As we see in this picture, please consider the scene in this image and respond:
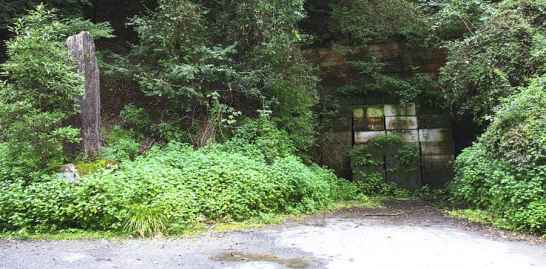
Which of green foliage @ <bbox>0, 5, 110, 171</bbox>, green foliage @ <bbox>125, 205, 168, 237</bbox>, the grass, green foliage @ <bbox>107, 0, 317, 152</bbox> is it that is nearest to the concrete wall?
green foliage @ <bbox>107, 0, 317, 152</bbox>

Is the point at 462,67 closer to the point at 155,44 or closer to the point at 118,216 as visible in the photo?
the point at 155,44

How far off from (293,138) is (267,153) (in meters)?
1.49

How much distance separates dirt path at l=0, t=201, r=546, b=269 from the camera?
5.21 metres

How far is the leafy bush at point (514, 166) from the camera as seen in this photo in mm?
6902

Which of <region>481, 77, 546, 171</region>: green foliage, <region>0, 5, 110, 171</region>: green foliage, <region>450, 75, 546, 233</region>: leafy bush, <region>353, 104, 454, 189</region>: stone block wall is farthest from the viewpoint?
<region>353, 104, 454, 189</region>: stone block wall

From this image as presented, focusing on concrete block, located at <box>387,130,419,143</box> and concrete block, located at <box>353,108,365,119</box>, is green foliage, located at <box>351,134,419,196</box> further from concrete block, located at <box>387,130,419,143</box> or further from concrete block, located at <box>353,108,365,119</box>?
concrete block, located at <box>353,108,365,119</box>

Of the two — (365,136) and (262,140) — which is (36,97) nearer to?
(262,140)

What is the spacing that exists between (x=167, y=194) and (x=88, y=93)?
2.99 metres

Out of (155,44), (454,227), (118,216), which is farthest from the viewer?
(155,44)

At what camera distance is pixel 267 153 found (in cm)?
953

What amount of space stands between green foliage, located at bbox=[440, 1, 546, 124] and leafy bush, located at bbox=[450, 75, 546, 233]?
0.89 meters

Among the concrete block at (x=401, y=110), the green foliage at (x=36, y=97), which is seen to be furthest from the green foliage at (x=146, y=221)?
the concrete block at (x=401, y=110)

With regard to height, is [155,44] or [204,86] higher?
[155,44]

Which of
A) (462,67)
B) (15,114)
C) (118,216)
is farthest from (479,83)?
→ (15,114)
